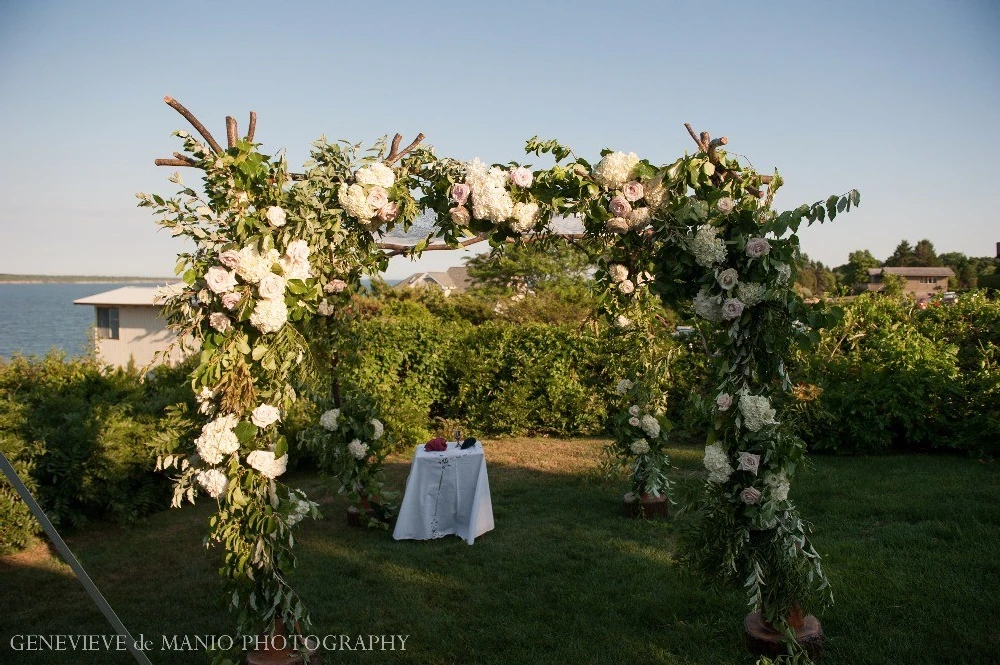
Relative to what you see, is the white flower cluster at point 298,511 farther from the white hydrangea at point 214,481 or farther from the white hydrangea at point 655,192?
the white hydrangea at point 655,192

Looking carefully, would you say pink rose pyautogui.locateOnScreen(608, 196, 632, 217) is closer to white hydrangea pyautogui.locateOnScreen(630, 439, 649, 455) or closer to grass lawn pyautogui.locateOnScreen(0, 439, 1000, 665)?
grass lawn pyautogui.locateOnScreen(0, 439, 1000, 665)

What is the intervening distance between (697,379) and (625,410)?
2.85m

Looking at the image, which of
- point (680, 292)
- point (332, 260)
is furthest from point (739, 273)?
point (332, 260)

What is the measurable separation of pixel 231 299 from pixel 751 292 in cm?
245

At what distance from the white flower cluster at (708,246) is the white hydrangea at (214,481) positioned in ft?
8.37

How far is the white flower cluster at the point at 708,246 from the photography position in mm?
3205

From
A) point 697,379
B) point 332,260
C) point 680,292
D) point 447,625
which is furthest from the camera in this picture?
point 697,379

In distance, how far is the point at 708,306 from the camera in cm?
337

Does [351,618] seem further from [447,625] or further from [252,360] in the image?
[252,360]

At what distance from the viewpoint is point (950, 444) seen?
721 centimetres

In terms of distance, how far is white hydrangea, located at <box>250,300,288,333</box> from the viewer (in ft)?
10.5

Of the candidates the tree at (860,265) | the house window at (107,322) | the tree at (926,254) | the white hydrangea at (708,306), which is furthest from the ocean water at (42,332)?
the tree at (926,254)

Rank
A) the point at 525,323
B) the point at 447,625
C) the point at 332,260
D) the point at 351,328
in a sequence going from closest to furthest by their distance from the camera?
the point at 332,260, the point at 447,625, the point at 351,328, the point at 525,323

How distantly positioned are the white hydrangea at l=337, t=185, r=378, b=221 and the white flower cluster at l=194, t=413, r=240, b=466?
121 centimetres
